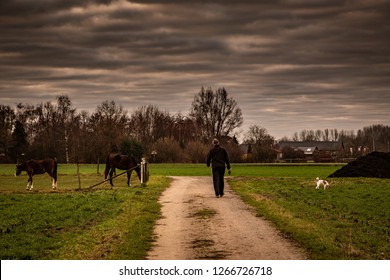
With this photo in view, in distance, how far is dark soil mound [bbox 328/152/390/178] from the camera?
40.3m

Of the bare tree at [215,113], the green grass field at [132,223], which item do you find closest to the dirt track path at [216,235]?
the green grass field at [132,223]

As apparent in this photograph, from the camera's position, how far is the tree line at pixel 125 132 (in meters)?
32.2

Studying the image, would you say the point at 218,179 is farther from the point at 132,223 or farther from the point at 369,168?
the point at 369,168

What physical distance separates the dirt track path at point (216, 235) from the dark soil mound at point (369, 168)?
22.1 metres

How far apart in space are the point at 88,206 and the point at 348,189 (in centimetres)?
1468

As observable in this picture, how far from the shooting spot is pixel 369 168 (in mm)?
41000

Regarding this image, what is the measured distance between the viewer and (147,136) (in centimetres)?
9806

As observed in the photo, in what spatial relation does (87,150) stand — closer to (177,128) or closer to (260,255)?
(260,255)

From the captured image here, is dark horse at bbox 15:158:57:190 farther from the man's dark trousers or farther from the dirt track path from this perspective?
the dirt track path

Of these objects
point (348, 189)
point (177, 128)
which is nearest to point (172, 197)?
point (348, 189)

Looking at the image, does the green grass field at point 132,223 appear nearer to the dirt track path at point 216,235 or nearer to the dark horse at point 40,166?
the dirt track path at point 216,235

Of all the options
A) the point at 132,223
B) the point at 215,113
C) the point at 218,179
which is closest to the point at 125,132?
the point at 215,113

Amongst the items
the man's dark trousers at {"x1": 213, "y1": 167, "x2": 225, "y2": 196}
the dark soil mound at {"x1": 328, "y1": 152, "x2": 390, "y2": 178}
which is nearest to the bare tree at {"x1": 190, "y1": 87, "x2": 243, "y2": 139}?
the dark soil mound at {"x1": 328, "y1": 152, "x2": 390, "y2": 178}

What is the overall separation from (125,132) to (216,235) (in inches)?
2306
